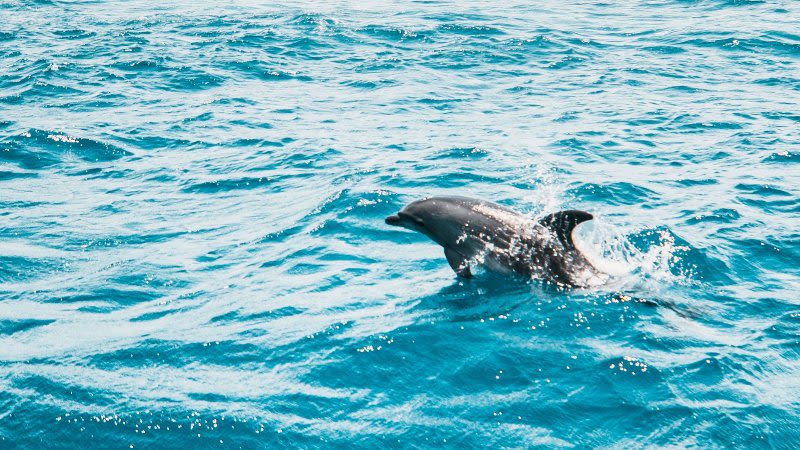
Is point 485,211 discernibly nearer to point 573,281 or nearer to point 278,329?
point 573,281

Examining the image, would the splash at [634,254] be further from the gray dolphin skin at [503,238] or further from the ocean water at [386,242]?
the gray dolphin skin at [503,238]

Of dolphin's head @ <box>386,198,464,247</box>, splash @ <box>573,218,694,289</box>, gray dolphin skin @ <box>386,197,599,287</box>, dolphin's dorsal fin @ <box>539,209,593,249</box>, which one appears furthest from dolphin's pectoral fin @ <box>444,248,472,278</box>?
splash @ <box>573,218,694,289</box>

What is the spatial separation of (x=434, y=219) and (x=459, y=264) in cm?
71

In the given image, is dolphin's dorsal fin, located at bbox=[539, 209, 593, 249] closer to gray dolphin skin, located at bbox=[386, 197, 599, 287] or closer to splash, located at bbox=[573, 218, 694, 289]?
gray dolphin skin, located at bbox=[386, 197, 599, 287]

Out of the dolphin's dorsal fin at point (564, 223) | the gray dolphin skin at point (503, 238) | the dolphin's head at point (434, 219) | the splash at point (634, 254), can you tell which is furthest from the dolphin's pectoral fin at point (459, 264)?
the splash at point (634, 254)

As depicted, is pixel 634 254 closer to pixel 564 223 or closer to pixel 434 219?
pixel 564 223

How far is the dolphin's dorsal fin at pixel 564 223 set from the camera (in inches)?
417

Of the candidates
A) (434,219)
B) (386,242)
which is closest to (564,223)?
(434,219)

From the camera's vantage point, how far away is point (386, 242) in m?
13.6

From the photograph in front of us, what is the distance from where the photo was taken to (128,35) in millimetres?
30250

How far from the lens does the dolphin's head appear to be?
11461 millimetres

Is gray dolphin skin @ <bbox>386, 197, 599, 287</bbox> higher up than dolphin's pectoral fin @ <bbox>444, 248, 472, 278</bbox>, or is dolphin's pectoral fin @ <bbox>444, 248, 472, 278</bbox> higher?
gray dolphin skin @ <bbox>386, 197, 599, 287</bbox>

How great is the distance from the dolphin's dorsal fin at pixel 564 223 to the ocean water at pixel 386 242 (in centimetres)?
61

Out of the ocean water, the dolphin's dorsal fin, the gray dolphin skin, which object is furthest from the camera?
the gray dolphin skin
